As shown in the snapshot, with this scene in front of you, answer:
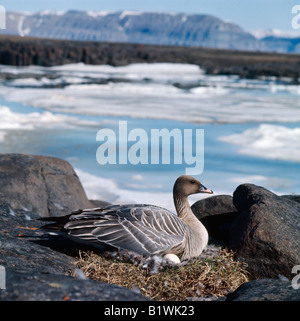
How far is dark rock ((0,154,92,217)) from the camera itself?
7043mm

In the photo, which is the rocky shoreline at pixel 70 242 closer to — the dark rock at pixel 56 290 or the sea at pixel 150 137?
the dark rock at pixel 56 290

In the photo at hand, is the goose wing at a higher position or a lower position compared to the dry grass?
higher

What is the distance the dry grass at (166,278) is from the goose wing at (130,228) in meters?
0.20

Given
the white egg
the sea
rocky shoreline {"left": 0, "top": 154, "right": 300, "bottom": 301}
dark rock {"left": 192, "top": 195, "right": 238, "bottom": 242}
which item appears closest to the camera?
rocky shoreline {"left": 0, "top": 154, "right": 300, "bottom": 301}

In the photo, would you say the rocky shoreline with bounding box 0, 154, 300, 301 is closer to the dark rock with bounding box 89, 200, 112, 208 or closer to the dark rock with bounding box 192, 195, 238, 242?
the dark rock with bounding box 192, 195, 238, 242

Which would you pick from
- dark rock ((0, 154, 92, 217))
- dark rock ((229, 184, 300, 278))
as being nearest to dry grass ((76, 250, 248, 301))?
dark rock ((229, 184, 300, 278))

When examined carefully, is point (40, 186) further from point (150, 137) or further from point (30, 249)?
point (150, 137)

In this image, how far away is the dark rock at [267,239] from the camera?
5535mm

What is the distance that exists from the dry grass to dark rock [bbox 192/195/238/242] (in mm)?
1789

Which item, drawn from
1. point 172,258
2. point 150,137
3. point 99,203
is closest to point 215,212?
point 172,258

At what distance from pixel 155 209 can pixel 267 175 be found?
20.9 feet

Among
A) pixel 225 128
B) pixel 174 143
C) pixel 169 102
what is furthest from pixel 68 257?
pixel 169 102
